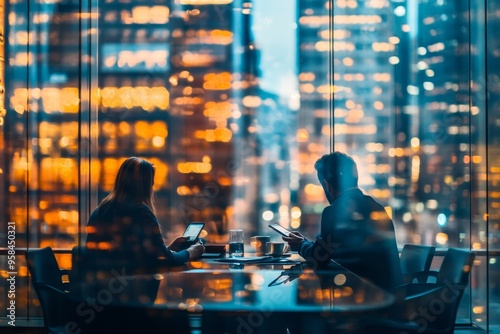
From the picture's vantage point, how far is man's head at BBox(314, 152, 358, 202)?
3004mm

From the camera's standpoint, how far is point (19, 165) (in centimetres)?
484

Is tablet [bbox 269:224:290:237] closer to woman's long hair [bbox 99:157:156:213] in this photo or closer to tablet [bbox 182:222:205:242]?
tablet [bbox 182:222:205:242]

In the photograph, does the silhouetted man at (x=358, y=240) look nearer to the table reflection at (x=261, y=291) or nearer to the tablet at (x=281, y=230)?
the table reflection at (x=261, y=291)

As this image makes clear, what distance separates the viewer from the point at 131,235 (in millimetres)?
2611

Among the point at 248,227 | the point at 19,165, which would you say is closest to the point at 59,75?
the point at 19,165

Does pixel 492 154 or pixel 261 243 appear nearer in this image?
pixel 261 243

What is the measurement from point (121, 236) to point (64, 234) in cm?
256

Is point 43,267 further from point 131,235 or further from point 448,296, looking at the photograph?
point 448,296

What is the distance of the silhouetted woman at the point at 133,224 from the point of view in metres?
2.60

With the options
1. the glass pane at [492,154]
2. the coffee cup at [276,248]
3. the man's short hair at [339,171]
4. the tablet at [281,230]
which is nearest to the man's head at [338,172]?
the man's short hair at [339,171]

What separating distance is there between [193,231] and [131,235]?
907 millimetres

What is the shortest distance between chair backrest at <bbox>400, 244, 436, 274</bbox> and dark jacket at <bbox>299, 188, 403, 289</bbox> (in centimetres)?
81

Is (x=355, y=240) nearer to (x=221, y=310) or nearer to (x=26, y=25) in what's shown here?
(x=221, y=310)

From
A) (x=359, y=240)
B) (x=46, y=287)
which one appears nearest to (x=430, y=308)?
(x=359, y=240)
